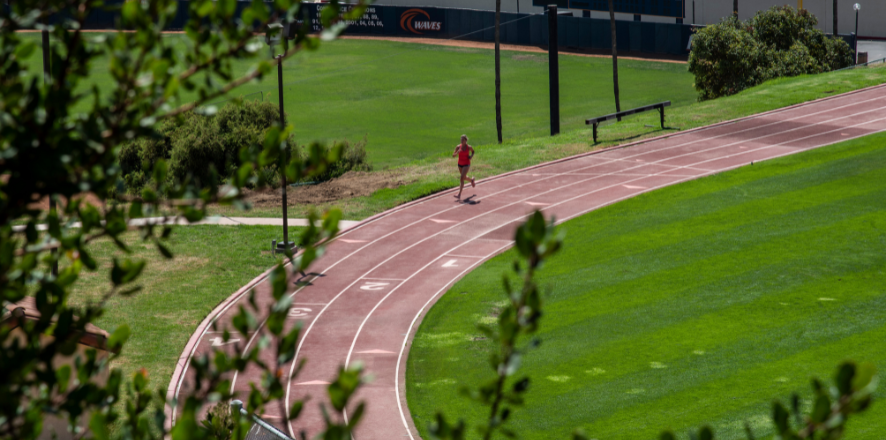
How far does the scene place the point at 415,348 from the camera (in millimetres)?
17203

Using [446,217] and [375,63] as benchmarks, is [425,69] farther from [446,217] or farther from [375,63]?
[446,217]

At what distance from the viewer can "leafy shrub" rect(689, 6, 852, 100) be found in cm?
4134

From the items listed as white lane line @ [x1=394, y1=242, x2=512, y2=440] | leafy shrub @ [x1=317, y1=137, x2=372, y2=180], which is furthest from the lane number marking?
leafy shrub @ [x1=317, y1=137, x2=372, y2=180]

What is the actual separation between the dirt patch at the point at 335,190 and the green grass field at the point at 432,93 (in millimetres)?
6856

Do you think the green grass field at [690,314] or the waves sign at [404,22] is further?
the waves sign at [404,22]

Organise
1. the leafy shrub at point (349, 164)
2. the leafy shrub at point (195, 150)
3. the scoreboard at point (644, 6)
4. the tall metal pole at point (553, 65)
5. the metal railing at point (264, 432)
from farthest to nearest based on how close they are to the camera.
→ the scoreboard at point (644, 6) → the tall metal pole at point (553, 65) → the leafy shrub at point (349, 164) → the leafy shrub at point (195, 150) → the metal railing at point (264, 432)

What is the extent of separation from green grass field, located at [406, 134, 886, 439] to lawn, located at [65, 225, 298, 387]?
5.24 metres

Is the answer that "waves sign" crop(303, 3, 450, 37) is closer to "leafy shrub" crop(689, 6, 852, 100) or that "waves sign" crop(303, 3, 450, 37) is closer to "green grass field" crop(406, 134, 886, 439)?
"leafy shrub" crop(689, 6, 852, 100)

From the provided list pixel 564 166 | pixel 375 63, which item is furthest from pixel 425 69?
pixel 564 166

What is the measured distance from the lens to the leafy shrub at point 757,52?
1628 inches

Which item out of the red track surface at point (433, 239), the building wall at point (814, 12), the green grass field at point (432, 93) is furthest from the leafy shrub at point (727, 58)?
the building wall at point (814, 12)

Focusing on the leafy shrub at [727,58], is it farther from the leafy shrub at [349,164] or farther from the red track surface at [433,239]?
the leafy shrub at [349,164]

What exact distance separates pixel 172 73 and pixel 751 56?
41738 mm

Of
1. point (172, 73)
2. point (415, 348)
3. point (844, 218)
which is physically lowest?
point (415, 348)
